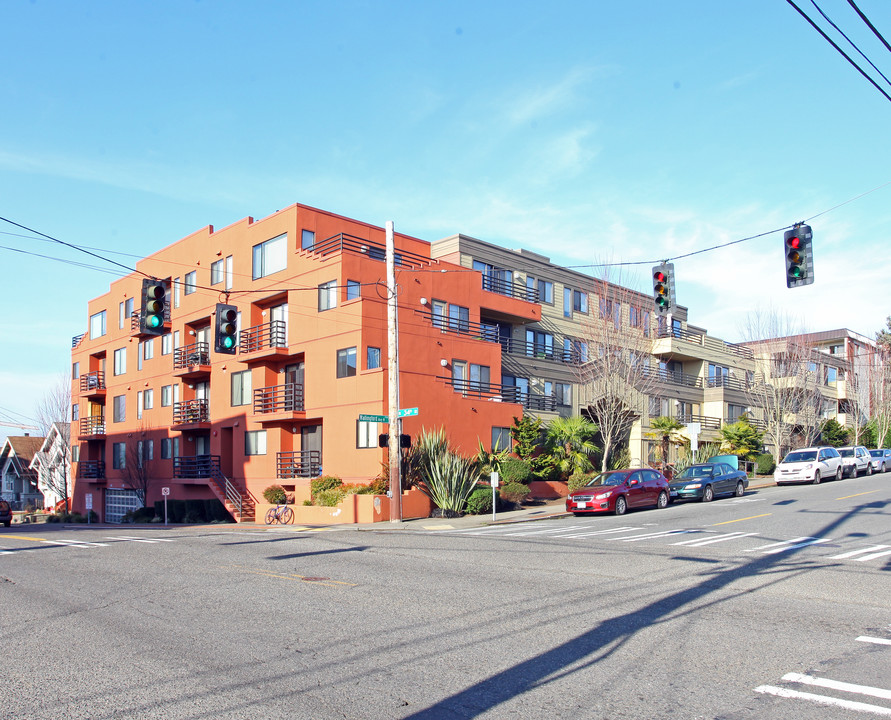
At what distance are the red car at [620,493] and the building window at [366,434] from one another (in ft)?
26.3

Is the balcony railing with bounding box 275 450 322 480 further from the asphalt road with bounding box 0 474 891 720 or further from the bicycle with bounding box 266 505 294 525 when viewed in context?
the asphalt road with bounding box 0 474 891 720

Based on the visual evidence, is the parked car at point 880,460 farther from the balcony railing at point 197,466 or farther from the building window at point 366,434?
the balcony railing at point 197,466

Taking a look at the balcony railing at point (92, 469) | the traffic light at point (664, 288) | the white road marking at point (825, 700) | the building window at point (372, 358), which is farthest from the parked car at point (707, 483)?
the balcony railing at point (92, 469)

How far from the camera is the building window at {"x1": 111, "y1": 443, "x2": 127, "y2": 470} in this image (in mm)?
48656

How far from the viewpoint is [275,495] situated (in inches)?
1315

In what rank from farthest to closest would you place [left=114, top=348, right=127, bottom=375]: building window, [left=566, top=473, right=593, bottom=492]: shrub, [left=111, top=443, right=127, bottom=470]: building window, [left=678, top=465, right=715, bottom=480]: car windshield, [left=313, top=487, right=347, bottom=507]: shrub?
[left=114, top=348, right=127, bottom=375]: building window < [left=111, top=443, right=127, bottom=470]: building window < [left=566, top=473, right=593, bottom=492]: shrub < [left=678, top=465, right=715, bottom=480]: car windshield < [left=313, top=487, right=347, bottom=507]: shrub

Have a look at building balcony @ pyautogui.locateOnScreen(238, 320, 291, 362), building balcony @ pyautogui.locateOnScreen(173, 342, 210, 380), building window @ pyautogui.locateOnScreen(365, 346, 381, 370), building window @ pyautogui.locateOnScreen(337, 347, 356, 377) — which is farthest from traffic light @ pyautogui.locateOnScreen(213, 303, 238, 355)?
building balcony @ pyautogui.locateOnScreen(173, 342, 210, 380)

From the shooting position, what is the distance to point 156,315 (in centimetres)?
1617

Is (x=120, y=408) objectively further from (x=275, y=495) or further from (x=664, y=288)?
(x=664, y=288)

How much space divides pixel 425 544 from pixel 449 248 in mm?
22175

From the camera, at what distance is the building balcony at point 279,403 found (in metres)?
33.7

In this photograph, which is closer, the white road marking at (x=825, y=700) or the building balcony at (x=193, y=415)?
the white road marking at (x=825, y=700)

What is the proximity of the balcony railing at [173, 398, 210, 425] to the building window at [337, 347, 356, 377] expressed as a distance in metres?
11.8

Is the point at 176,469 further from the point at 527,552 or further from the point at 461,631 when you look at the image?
the point at 461,631
